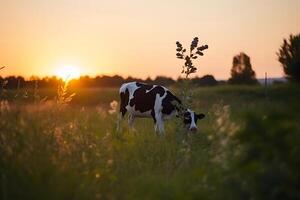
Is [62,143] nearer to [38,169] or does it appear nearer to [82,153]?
[82,153]

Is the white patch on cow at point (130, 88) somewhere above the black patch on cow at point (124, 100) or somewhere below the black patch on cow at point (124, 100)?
above

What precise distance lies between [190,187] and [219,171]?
0.55m

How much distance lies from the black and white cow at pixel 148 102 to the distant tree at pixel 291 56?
25.4m

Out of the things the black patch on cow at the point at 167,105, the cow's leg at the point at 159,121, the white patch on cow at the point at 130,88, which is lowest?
the cow's leg at the point at 159,121

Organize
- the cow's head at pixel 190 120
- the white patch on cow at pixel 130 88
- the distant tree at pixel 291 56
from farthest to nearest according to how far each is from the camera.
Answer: the distant tree at pixel 291 56 < the white patch on cow at pixel 130 88 < the cow's head at pixel 190 120

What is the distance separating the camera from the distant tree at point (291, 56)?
138 ft

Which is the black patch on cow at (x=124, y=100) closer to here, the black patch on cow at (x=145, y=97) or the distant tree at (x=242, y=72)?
the black patch on cow at (x=145, y=97)

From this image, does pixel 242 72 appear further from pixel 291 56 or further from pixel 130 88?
pixel 130 88

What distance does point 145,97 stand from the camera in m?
17.3

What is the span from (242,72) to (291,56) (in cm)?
2232

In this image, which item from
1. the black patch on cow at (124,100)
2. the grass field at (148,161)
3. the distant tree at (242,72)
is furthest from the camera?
the distant tree at (242,72)

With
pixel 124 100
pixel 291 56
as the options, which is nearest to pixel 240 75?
pixel 291 56

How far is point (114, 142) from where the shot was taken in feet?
28.3

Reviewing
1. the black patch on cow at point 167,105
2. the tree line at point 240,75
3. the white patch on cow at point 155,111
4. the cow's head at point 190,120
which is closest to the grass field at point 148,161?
the cow's head at point 190,120
